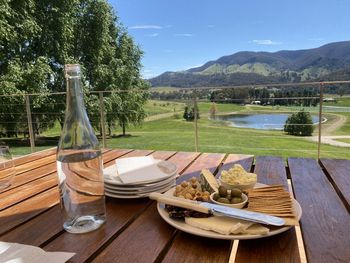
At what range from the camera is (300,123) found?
5430mm

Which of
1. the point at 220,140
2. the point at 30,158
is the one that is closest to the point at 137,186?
the point at 30,158

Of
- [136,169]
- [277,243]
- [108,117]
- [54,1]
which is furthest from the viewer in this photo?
[108,117]

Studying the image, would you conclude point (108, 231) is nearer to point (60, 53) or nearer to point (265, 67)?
point (60, 53)

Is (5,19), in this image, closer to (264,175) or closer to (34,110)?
(34,110)

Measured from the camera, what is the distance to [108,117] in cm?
989

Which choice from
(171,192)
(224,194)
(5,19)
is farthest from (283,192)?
(5,19)

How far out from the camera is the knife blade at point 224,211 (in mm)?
514

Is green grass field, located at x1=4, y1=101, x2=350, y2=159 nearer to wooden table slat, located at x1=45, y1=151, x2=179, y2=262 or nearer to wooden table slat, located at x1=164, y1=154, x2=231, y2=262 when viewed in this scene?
wooden table slat, located at x1=45, y1=151, x2=179, y2=262

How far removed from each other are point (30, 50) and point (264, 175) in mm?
→ 8478

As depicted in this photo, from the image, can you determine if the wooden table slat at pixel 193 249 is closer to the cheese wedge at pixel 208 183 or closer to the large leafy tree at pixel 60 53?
the cheese wedge at pixel 208 183

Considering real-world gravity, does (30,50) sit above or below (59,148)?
above

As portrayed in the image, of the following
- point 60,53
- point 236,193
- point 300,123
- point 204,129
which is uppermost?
point 60,53

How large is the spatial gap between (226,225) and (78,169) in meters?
0.30

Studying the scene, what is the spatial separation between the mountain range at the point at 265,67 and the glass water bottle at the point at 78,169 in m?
11.0
